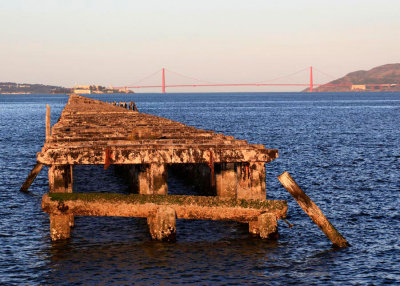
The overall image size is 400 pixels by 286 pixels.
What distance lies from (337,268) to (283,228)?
392 cm

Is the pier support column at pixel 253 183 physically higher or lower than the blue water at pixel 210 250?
higher

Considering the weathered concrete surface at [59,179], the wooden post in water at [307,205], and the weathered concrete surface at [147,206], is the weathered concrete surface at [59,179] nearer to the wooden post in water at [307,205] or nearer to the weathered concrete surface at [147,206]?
the weathered concrete surface at [147,206]

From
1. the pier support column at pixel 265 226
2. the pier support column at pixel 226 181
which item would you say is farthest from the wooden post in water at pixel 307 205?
the pier support column at pixel 226 181

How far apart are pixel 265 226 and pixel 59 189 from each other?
4.94 metres

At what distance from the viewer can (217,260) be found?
535 inches

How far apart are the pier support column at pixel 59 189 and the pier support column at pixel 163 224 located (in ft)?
6.86

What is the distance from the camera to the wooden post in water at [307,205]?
1367 centimetres

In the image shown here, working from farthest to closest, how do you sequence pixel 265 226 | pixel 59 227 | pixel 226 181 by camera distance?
pixel 226 181 < pixel 59 227 < pixel 265 226

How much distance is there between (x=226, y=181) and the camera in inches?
692

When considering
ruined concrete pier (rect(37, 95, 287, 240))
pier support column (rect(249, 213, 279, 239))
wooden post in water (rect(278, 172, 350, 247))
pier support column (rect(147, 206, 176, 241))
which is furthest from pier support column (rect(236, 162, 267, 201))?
pier support column (rect(147, 206, 176, 241))

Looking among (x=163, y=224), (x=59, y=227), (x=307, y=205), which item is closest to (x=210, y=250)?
(x=163, y=224)

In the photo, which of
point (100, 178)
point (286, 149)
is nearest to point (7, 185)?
point (100, 178)

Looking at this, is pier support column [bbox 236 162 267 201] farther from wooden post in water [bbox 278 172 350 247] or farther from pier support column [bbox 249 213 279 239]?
wooden post in water [bbox 278 172 350 247]

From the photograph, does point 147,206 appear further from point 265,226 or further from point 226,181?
point 226,181
